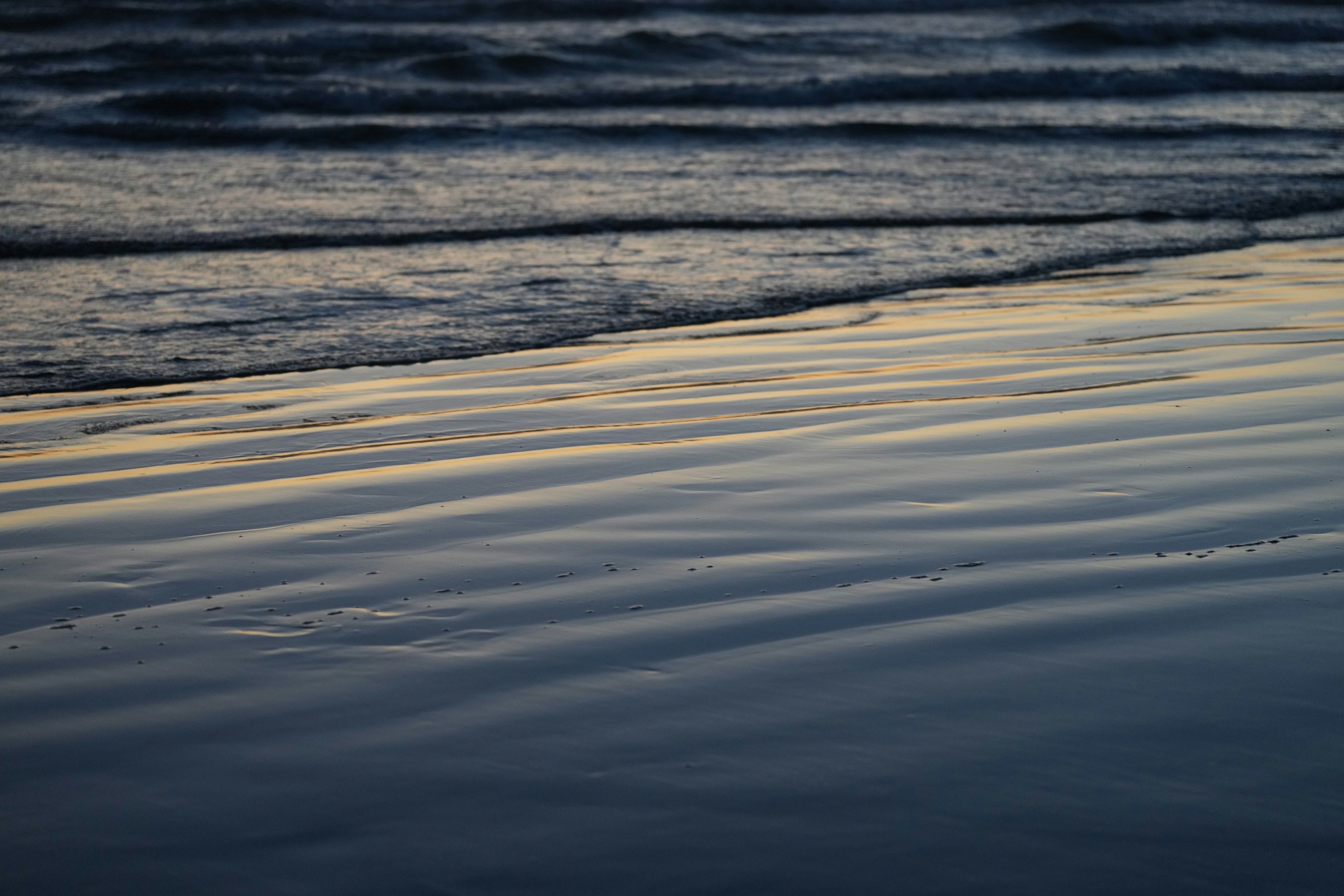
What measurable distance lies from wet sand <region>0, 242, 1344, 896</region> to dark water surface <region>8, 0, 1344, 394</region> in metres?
1.44

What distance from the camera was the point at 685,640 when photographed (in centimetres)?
200

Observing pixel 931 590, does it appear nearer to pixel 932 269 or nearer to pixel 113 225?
pixel 932 269

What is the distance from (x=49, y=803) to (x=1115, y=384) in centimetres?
293

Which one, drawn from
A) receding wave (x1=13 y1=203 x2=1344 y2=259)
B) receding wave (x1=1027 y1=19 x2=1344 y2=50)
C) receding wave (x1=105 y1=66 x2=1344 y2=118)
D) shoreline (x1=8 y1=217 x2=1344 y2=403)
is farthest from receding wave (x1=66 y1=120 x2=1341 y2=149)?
receding wave (x1=1027 y1=19 x2=1344 y2=50)

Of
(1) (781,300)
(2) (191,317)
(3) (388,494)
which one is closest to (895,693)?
(3) (388,494)

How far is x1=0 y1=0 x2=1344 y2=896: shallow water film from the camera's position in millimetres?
1508

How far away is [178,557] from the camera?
2.38m

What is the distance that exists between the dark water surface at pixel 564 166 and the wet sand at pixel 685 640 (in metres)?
1.44

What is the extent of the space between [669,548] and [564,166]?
680 cm

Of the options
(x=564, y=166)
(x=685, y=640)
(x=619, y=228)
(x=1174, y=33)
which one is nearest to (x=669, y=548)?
(x=685, y=640)

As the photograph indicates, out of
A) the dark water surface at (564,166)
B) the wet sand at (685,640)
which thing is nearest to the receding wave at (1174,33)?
the dark water surface at (564,166)

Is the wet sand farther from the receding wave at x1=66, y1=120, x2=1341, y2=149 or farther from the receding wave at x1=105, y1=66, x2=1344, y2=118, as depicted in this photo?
Result: the receding wave at x1=105, y1=66, x2=1344, y2=118

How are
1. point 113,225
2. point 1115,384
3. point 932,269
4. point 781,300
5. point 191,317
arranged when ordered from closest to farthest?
point 1115,384
point 191,317
point 781,300
point 932,269
point 113,225

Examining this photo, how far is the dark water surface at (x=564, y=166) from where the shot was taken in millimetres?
4992
